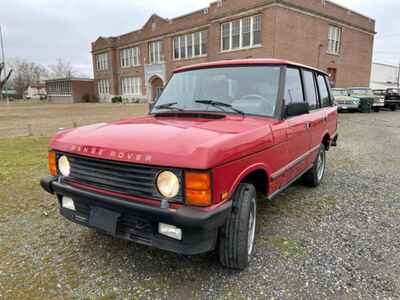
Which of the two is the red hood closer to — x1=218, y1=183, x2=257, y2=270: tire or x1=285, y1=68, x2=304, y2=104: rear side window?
x1=218, y1=183, x2=257, y2=270: tire

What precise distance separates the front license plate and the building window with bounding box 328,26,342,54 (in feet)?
96.9

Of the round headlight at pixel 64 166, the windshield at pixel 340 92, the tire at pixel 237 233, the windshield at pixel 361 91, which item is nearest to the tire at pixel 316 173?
the tire at pixel 237 233

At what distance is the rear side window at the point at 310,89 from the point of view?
4.19 meters

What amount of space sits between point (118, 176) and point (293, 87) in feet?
8.26

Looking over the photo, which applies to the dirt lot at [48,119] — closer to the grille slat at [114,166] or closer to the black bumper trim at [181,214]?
the grille slat at [114,166]

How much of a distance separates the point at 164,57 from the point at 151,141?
3534 centimetres

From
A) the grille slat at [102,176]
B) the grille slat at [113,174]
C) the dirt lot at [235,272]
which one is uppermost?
the grille slat at [113,174]

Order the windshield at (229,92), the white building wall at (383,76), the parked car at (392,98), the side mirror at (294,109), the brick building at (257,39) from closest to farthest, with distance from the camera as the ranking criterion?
the side mirror at (294,109)
the windshield at (229,92)
the parked car at (392,98)
the brick building at (257,39)
the white building wall at (383,76)

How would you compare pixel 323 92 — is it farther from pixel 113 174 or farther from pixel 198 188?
pixel 113 174

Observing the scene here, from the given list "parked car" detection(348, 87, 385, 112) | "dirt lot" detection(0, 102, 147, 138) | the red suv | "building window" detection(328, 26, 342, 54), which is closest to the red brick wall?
"dirt lot" detection(0, 102, 147, 138)

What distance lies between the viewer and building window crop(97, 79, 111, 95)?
152 feet

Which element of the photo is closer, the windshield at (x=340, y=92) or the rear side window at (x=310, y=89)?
the rear side window at (x=310, y=89)

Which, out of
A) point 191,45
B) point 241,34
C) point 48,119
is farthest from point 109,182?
point 191,45

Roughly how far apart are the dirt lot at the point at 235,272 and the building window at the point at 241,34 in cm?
2204
